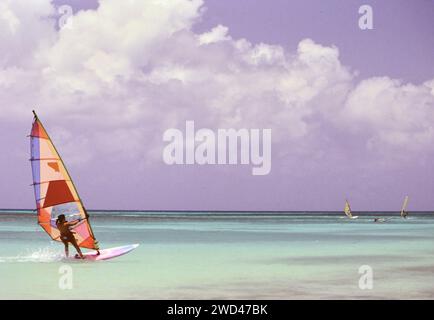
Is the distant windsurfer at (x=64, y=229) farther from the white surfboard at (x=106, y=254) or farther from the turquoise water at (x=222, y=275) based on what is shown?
the white surfboard at (x=106, y=254)

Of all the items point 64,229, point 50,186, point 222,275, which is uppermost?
point 50,186

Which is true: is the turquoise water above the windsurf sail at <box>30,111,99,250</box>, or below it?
below

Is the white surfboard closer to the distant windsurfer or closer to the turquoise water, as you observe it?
the turquoise water

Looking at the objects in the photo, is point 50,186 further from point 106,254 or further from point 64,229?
point 106,254

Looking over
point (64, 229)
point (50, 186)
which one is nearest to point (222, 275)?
point (64, 229)

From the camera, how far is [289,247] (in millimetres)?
24594

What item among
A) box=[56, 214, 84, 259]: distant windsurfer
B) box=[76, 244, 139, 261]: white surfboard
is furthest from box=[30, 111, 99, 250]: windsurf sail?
box=[76, 244, 139, 261]: white surfboard

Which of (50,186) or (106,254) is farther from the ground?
(50,186)

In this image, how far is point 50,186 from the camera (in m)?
16.1

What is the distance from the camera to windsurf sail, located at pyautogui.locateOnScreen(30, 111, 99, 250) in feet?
52.3

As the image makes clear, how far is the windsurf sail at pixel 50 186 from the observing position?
1593 centimetres

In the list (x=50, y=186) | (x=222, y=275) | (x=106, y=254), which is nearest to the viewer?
(x=222, y=275)
